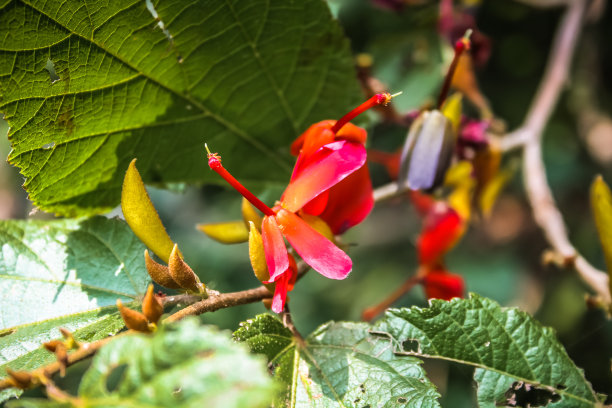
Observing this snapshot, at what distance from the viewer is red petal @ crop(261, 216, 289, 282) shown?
2.54 ft

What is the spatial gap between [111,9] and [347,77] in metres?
0.47

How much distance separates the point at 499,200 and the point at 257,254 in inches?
80.3

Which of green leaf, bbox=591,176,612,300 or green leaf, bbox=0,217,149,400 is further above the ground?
green leaf, bbox=0,217,149,400

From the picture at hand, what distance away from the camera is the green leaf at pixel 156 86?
33.2 inches

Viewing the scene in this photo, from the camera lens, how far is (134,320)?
699 mm

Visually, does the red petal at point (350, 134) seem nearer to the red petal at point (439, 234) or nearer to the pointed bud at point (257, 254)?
the pointed bud at point (257, 254)

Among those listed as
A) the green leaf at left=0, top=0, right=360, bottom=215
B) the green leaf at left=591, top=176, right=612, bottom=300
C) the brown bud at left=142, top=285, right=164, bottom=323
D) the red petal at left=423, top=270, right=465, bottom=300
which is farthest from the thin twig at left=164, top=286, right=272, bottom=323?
the red petal at left=423, top=270, right=465, bottom=300

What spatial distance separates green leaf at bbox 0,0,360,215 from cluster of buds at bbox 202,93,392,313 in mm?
212

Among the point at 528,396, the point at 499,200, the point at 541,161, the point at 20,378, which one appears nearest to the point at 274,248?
the point at 20,378

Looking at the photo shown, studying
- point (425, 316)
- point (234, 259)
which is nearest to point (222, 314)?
point (234, 259)

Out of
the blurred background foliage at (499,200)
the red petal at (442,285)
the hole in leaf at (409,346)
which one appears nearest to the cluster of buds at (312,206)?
the hole in leaf at (409,346)

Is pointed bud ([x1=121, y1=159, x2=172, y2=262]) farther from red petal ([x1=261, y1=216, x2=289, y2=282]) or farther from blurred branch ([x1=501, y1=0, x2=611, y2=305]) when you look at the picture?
blurred branch ([x1=501, y1=0, x2=611, y2=305])

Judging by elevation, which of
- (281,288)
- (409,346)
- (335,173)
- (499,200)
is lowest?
(499,200)

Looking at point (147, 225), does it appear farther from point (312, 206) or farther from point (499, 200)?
point (499, 200)
